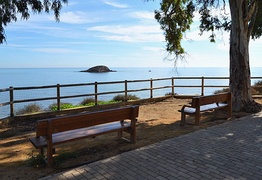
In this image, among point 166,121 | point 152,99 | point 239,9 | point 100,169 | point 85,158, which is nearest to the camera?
point 100,169

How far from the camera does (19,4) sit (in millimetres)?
6641

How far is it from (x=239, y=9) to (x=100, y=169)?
7.65 m

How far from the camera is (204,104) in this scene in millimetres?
7207

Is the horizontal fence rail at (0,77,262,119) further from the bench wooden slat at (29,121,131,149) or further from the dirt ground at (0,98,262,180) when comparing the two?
the bench wooden slat at (29,121,131,149)

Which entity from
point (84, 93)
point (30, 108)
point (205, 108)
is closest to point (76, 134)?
point (205, 108)

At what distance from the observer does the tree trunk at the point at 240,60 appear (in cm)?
888

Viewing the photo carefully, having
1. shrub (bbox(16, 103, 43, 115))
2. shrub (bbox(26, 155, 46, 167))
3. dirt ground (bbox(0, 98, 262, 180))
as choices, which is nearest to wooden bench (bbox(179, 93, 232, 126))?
dirt ground (bbox(0, 98, 262, 180))

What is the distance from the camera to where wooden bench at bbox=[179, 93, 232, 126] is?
277 inches

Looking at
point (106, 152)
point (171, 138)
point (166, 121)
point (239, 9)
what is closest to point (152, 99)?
point (166, 121)

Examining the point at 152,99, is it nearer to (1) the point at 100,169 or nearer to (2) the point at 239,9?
(2) the point at 239,9

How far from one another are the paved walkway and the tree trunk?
135 inches

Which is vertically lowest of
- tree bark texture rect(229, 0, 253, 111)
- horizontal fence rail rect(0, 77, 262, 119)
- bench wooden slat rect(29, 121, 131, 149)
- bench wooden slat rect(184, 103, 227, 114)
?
bench wooden slat rect(29, 121, 131, 149)

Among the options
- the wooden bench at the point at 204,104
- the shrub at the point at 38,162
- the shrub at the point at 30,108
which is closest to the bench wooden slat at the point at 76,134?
the shrub at the point at 38,162

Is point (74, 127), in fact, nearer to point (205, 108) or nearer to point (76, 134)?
point (76, 134)
